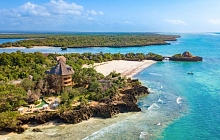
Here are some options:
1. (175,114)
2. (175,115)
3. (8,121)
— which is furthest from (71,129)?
(175,114)

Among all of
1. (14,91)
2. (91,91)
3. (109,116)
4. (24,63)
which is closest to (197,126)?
(109,116)

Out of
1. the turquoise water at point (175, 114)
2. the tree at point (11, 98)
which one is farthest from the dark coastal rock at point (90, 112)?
the tree at point (11, 98)

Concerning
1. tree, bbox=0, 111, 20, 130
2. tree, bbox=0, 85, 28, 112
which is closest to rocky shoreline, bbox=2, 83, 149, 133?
tree, bbox=0, 111, 20, 130

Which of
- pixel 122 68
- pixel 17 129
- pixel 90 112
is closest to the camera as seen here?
pixel 17 129

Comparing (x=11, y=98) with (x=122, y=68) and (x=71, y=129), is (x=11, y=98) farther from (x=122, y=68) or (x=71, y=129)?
(x=122, y=68)

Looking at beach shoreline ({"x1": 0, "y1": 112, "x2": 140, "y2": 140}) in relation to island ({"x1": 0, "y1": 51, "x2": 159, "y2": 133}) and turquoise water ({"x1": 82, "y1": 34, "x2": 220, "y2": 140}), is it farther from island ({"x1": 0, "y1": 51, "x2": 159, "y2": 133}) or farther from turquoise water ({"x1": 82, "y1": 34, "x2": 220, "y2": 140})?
turquoise water ({"x1": 82, "y1": 34, "x2": 220, "y2": 140})

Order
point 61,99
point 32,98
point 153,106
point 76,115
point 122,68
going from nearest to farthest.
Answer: point 76,115
point 61,99
point 32,98
point 153,106
point 122,68

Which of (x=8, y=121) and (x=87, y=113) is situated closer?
(x=8, y=121)

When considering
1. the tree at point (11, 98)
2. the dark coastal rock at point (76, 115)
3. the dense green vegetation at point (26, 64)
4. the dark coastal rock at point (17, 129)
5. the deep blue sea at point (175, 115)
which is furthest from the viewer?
the dense green vegetation at point (26, 64)

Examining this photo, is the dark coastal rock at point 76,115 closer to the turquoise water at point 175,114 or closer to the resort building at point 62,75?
the turquoise water at point 175,114

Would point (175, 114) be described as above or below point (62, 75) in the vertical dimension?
below
